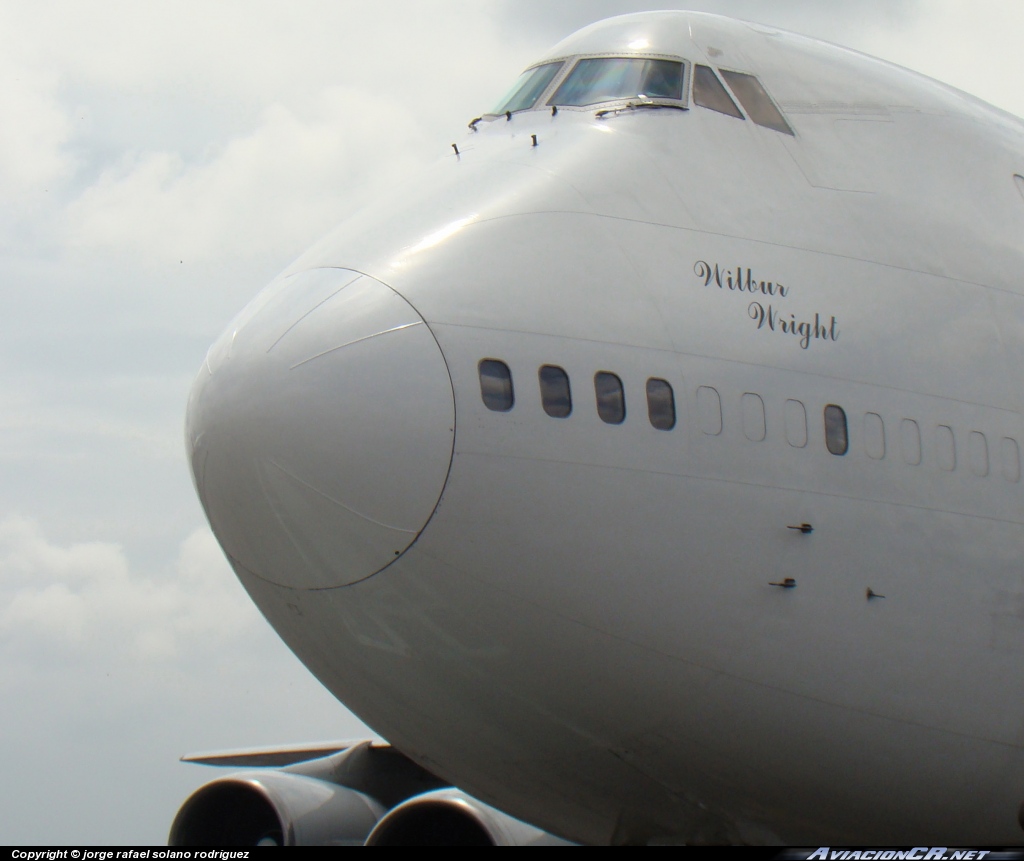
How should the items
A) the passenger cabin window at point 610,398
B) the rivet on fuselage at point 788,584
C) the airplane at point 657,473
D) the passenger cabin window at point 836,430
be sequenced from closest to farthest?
the airplane at point 657,473 < the passenger cabin window at point 610,398 < the rivet on fuselage at point 788,584 < the passenger cabin window at point 836,430

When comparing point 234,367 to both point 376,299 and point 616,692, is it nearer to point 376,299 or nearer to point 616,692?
point 376,299

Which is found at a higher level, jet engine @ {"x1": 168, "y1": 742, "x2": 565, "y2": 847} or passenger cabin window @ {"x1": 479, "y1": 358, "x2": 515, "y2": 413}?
passenger cabin window @ {"x1": 479, "y1": 358, "x2": 515, "y2": 413}

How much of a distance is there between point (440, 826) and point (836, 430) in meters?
5.67

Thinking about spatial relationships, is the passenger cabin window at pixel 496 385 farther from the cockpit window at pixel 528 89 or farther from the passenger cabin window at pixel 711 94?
the cockpit window at pixel 528 89

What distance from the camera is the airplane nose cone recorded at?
693 cm

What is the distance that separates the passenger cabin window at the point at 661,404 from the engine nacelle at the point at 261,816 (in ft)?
21.0

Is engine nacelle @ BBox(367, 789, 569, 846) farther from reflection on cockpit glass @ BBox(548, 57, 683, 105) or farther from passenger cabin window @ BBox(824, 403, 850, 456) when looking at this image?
reflection on cockpit glass @ BBox(548, 57, 683, 105)

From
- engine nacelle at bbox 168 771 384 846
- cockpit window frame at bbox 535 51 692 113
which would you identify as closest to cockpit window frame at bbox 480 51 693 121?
cockpit window frame at bbox 535 51 692 113

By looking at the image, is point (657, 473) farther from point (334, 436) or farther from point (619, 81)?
point (619, 81)

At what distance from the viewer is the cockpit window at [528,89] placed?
32.3 feet

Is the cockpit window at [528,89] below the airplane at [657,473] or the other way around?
the other way around

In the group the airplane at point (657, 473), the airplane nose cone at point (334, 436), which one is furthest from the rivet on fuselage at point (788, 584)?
the airplane nose cone at point (334, 436)

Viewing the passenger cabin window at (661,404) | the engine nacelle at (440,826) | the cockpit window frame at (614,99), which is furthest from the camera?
the engine nacelle at (440,826)

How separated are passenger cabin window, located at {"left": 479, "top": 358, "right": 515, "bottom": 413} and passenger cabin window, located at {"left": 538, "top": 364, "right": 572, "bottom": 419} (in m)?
0.18
